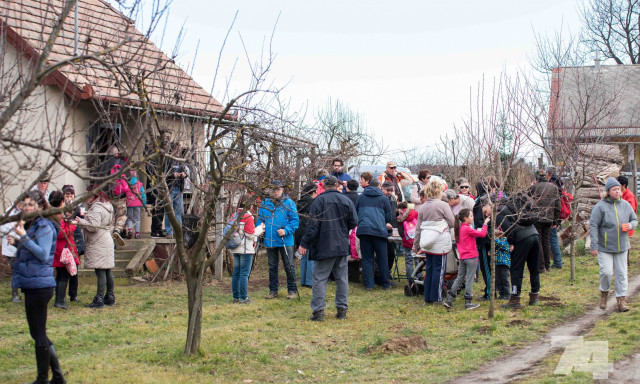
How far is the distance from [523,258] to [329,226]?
2943mm

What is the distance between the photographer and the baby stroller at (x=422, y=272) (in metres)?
11.5

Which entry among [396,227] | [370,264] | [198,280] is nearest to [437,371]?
Result: [198,280]

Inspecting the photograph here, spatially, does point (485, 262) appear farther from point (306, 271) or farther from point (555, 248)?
point (555, 248)

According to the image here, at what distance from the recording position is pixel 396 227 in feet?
45.8

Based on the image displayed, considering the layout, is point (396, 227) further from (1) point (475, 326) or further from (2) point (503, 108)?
(1) point (475, 326)

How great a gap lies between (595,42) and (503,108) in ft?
109

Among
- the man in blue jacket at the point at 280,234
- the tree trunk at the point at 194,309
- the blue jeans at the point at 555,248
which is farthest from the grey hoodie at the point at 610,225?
the tree trunk at the point at 194,309

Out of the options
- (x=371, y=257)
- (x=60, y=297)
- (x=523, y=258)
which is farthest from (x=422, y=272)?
(x=60, y=297)

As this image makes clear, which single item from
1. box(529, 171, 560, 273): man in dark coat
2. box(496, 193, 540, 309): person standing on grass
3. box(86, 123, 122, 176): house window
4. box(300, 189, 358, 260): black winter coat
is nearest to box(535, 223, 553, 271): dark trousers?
box(529, 171, 560, 273): man in dark coat

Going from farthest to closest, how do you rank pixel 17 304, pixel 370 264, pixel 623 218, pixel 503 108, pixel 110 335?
pixel 370 264 → pixel 503 108 → pixel 17 304 → pixel 623 218 → pixel 110 335

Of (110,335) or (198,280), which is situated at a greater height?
(198,280)

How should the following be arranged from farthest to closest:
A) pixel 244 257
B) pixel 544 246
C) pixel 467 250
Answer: pixel 544 246, pixel 244 257, pixel 467 250

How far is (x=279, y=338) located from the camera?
909cm

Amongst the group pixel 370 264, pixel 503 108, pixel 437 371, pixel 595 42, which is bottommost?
pixel 437 371
